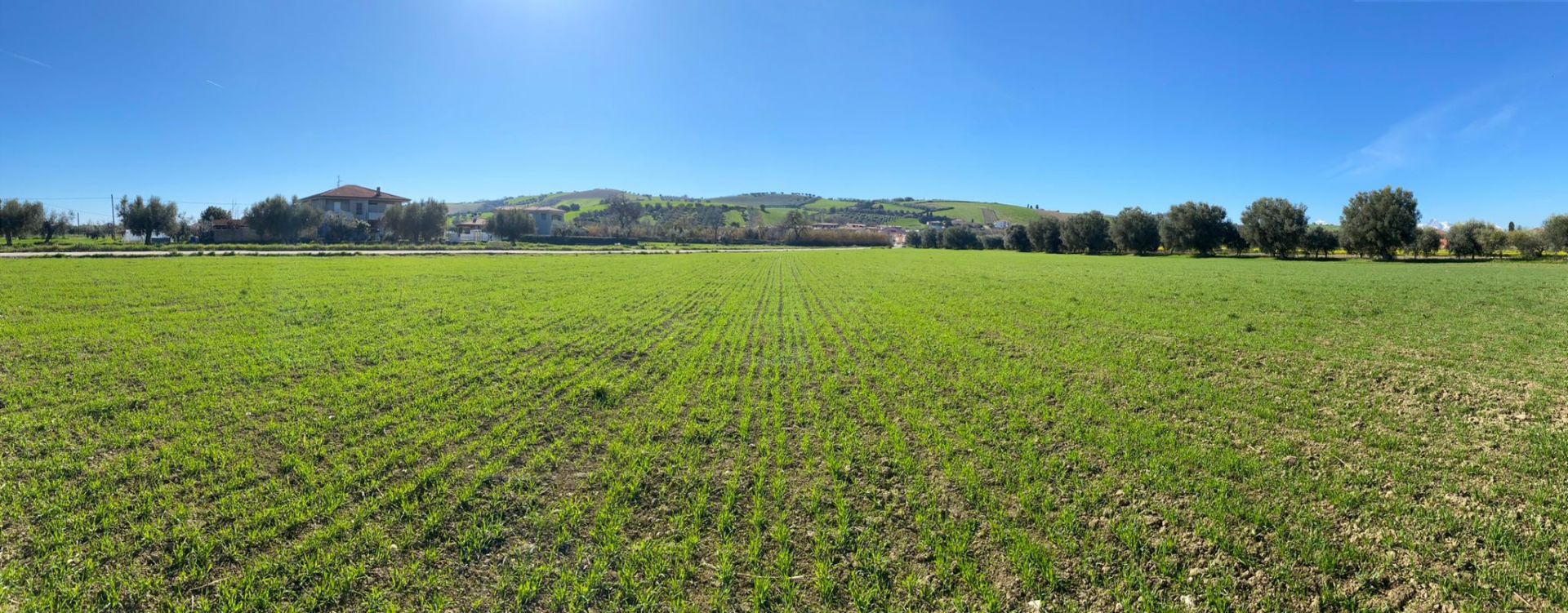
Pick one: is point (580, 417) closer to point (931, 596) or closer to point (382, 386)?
point (382, 386)

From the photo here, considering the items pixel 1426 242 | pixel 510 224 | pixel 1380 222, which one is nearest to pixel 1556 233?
pixel 1426 242

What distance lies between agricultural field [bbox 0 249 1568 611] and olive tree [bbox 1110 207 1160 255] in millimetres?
82170

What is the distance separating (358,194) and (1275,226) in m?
143

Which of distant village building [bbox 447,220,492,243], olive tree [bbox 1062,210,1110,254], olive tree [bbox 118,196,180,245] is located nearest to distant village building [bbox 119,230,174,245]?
olive tree [bbox 118,196,180,245]

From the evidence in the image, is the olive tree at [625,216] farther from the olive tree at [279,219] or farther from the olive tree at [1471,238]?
the olive tree at [1471,238]

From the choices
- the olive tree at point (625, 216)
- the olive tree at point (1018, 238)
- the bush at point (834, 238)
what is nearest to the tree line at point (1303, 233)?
the olive tree at point (1018, 238)

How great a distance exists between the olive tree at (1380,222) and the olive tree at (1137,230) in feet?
68.4

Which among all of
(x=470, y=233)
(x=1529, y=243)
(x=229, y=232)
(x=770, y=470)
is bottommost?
(x=770, y=470)

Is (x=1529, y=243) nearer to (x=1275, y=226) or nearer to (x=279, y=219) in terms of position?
(x=1275, y=226)

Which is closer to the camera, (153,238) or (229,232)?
(153,238)

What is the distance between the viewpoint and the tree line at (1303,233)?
62.0m

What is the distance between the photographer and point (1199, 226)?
77.7 meters

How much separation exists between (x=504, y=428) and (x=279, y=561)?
2.96m

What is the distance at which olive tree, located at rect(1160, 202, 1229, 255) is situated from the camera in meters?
77.1
